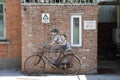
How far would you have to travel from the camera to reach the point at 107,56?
901 inches

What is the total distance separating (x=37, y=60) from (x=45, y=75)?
2.15 ft

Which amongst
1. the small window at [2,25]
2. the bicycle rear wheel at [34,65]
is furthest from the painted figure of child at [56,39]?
the small window at [2,25]

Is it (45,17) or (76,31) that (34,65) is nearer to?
(45,17)

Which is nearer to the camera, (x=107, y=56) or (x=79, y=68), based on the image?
(x=79, y=68)

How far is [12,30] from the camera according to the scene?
50.8 feet

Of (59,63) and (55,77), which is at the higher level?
(59,63)

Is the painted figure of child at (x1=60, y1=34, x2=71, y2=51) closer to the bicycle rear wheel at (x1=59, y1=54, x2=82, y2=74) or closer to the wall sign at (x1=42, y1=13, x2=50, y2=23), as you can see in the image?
the bicycle rear wheel at (x1=59, y1=54, x2=82, y2=74)

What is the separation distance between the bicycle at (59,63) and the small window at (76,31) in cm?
43

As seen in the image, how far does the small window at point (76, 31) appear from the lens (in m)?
14.5

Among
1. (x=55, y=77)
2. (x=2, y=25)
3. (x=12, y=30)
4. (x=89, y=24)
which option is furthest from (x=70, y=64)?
(x=2, y=25)

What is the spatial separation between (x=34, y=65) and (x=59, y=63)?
940 mm

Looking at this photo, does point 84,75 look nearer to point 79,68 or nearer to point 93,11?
point 79,68

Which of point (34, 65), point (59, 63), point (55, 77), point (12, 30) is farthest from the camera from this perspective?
point (12, 30)

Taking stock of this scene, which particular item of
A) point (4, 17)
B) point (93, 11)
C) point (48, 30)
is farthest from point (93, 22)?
point (4, 17)
